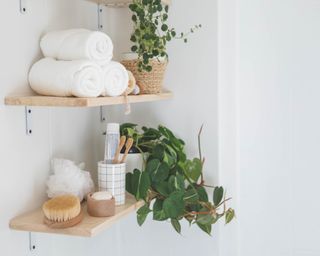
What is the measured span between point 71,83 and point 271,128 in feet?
2.82

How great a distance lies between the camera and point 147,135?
155 centimetres

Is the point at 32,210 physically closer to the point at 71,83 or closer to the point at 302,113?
the point at 71,83

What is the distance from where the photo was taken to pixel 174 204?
4.61 ft

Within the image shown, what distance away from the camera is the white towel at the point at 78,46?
116 cm

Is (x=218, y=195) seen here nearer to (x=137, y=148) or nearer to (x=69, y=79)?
(x=137, y=148)

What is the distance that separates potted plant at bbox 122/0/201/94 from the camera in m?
1.37

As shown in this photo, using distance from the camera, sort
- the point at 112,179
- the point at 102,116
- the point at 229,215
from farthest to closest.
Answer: the point at 102,116
the point at 229,215
the point at 112,179

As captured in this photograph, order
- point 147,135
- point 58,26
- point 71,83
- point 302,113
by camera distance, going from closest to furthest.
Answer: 1. point 71,83
2. point 58,26
3. point 147,135
4. point 302,113

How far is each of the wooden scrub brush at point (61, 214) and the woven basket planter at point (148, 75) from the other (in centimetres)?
46

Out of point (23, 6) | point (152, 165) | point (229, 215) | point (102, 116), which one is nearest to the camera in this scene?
point (23, 6)

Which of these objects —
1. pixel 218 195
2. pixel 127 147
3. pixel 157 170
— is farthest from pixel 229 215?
pixel 127 147

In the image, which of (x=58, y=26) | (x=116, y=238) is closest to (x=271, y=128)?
(x=116, y=238)

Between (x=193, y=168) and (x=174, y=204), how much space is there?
0.19 meters

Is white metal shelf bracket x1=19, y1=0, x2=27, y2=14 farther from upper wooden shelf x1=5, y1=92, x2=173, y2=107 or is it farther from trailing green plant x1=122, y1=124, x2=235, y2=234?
trailing green plant x1=122, y1=124, x2=235, y2=234
